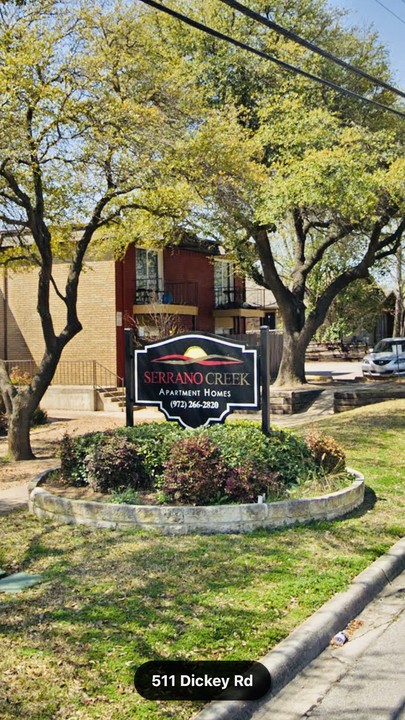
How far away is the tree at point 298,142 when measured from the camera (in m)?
20.1

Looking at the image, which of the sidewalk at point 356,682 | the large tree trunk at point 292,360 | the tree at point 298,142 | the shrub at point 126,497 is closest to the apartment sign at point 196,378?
the shrub at point 126,497

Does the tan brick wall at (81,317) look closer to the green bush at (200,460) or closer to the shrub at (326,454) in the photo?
the green bush at (200,460)

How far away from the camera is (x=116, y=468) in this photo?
26.8ft

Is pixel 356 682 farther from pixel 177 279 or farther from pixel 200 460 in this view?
pixel 177 279

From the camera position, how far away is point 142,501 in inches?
307

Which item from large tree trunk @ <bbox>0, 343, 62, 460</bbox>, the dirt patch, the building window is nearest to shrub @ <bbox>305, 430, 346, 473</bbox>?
the dirt patch

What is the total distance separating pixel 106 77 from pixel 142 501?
7.55 metres

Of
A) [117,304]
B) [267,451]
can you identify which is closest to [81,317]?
[117,304]

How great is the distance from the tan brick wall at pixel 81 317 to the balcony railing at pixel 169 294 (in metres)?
1.53

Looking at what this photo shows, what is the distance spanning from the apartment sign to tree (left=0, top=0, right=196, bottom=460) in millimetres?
4326

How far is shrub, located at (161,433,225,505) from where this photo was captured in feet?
24.8

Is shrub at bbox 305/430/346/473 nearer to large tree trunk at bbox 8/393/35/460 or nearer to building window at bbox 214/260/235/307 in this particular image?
large tree trunk at bbox 8/393/35/460

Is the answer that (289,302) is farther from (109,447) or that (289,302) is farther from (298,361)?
(109,447)

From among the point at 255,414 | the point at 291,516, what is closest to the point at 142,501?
the point at 291,516
